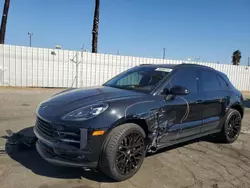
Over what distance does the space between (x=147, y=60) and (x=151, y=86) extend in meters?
13.7

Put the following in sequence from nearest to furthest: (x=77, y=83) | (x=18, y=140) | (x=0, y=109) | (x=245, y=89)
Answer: (x=18, y=140) < (x=0, y=109) < (x=77, y=83) < (x=245, y=89)

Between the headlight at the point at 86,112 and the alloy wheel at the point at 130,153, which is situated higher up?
the headlight at the point at 86,112

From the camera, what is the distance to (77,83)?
15.8 meters

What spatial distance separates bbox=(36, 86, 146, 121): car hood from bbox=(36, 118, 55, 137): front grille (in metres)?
0.08

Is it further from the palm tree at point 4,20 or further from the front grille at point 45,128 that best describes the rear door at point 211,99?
the palm tree at point 4,20

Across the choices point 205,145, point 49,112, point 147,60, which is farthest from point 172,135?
point 147,60

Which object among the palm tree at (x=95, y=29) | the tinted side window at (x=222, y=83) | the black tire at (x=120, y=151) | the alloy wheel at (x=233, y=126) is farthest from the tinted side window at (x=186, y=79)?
the palm tree at (x=95, y=29)

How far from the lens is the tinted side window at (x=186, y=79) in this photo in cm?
436

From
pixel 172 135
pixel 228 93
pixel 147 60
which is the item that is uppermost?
pixel 147 60

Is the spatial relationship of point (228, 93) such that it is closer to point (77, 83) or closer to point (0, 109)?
point (0, 109)

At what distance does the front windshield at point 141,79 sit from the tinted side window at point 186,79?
0.60 feet

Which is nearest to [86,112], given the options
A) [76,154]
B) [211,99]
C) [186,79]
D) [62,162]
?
[76,154]

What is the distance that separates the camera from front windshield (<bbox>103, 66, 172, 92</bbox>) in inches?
168

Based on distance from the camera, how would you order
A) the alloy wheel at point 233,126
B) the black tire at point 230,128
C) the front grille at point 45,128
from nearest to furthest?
1. the front grille at point 45,128
2. the black tire at point 230,128
3. the alloy wheel at point 233,126
